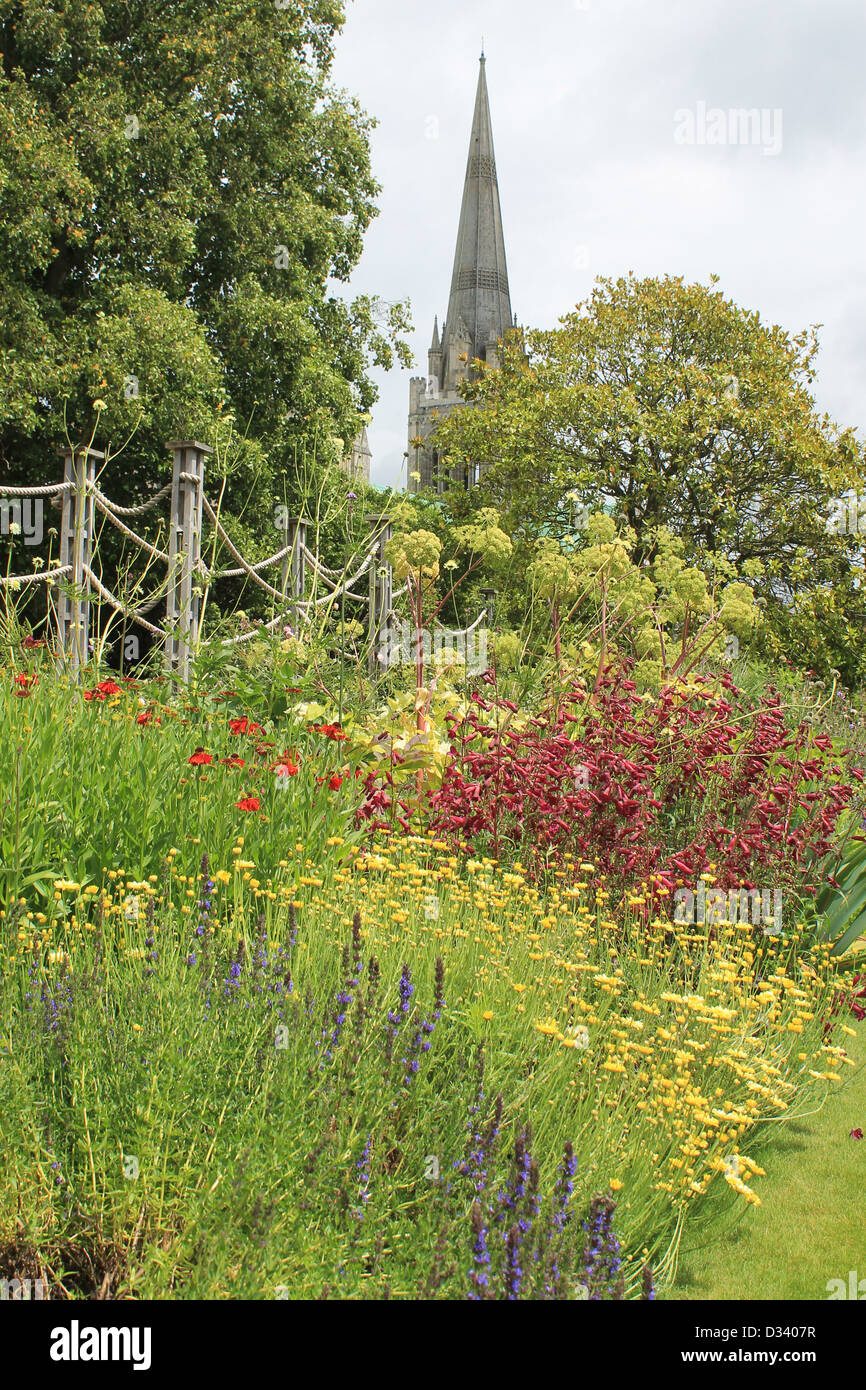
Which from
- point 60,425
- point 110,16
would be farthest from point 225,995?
point 110,16

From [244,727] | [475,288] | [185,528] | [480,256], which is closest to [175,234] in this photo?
[185,528]

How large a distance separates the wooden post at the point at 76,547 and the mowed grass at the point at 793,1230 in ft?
14.3

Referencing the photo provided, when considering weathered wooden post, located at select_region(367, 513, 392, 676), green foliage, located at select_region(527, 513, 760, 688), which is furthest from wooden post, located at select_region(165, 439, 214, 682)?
green foliage, located at select_region(527, 513, 760, 688)

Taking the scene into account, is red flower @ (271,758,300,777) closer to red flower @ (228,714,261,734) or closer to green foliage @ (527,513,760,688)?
red flower @ (228,714,261,734)

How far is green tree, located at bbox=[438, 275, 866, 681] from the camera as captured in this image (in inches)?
555

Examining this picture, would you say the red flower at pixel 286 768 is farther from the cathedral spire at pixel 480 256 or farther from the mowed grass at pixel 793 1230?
the cathedral spire at pixel 480 256

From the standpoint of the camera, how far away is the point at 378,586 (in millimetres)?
9672

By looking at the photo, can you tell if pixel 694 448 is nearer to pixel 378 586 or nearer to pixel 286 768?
pixel 378 586

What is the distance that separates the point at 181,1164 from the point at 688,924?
7.74ft

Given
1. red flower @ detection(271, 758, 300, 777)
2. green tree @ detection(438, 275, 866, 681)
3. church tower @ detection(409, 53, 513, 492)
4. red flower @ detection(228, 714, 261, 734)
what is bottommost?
red flower @ detection(271, 758, 300, 777)

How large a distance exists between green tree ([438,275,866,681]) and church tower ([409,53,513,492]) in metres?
29.3

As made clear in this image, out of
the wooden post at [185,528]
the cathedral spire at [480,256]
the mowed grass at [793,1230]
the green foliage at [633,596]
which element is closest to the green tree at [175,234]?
the wooden post at [185,528]

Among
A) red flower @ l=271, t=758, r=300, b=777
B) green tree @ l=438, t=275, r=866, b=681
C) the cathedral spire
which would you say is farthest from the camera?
the cathedral spire
